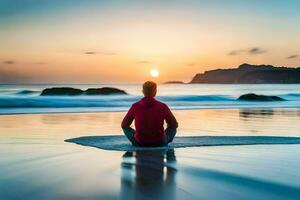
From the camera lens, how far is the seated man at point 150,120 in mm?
8062

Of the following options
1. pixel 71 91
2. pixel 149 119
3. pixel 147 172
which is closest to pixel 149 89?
pixel 149 119

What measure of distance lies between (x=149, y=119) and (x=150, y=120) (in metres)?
0.03

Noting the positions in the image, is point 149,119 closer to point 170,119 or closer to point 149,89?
point 170,119

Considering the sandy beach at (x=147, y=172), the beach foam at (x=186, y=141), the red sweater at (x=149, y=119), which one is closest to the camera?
the sandy beach at (x=147, y=172)

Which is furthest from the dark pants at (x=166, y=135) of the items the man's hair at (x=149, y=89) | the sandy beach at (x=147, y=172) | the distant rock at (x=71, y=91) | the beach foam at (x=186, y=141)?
the distant rock at (x=71, y=91)

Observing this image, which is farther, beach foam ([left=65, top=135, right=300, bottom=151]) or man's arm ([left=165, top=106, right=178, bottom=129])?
beach foam ([left=65, top=135, right=300, bottom=151])

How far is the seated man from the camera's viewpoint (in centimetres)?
806

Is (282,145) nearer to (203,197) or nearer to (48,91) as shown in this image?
(203,197)

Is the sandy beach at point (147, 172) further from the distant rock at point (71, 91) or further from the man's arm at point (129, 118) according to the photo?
the distant rock at point (71, 91)

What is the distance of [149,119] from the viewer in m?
8.06

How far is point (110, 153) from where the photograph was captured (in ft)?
25.0

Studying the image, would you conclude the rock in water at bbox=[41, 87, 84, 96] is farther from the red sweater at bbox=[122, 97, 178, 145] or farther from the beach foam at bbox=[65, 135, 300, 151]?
the red sweater at bbox=[122, 97, 178, 145]

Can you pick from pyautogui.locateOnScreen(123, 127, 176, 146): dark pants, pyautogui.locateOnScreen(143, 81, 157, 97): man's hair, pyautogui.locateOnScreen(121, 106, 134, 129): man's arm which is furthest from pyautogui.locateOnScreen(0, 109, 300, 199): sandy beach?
pyautogui.locateOnScreen(143, 81, 157, 97): man's hair

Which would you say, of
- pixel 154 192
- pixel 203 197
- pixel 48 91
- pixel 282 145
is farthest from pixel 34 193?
pixel 48 91
